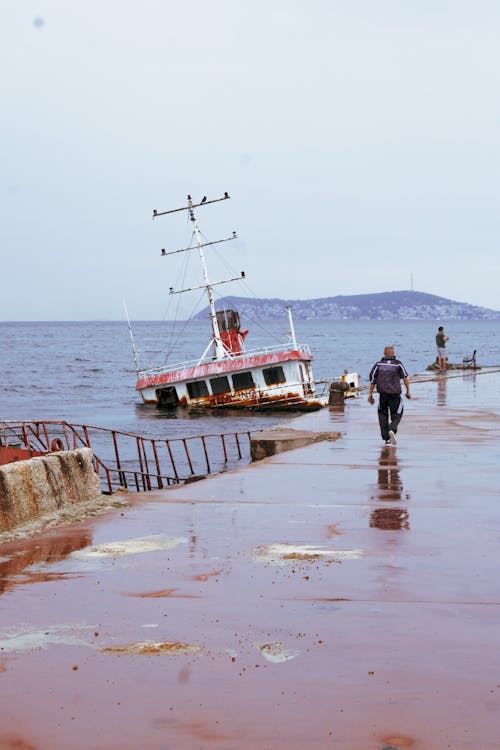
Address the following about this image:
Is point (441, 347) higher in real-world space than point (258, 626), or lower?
higher

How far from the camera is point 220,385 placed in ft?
126

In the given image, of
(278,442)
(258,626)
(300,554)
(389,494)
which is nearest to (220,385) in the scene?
(278,442)

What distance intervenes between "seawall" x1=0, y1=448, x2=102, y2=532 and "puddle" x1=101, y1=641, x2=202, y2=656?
352 cm

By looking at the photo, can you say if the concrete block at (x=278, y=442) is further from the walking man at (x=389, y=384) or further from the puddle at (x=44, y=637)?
the puddle at (x=44, y=637)

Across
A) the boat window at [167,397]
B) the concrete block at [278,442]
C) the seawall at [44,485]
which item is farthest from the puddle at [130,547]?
the boat window at [167,397]

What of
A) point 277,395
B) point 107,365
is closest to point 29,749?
point 277,395

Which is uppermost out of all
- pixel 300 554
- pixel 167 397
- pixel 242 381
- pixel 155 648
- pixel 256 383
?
pixel 155 648

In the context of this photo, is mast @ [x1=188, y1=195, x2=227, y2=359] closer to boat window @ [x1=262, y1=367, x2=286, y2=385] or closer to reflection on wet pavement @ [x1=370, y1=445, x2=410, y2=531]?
boat window @ [x1=262, y1=367, x2=286, y2=385]

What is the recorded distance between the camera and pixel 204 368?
38.9 meters

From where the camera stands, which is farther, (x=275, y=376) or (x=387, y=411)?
(x=275, y=376)

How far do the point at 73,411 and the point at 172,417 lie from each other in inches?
399

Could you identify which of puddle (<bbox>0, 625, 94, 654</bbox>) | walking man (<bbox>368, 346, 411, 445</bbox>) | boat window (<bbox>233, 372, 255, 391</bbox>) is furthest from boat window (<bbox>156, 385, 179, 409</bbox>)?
puddle (<bbox>0, 625, 94, 654</bbox>)

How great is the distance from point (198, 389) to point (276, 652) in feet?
111

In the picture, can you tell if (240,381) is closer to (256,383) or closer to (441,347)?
(256,383)
